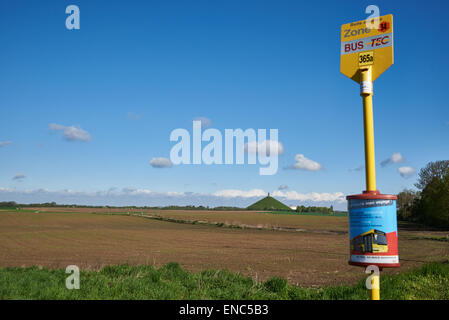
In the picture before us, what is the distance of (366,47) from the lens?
5074 millimetres

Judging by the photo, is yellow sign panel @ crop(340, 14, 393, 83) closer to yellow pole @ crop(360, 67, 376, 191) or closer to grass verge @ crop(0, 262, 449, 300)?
yellow pole @ crop(360, 67, 376, 191)

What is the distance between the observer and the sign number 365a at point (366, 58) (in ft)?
16.4

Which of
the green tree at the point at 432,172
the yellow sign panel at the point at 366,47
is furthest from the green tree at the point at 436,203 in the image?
the yellow sign panel at the point at 366,47

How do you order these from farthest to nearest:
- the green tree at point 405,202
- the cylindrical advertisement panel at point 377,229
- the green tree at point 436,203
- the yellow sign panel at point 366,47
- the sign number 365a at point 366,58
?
the green tree at point 405,202, the green tree at point 436,203, the sign number 365a at point 366,58, the yellow sign panel at point 366,47, the cylindrical advertisement panel at point 377,229

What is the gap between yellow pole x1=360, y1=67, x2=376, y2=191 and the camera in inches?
187

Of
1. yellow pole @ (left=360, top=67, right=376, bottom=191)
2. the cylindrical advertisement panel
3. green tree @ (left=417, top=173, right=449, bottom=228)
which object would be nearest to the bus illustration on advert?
the cylindrical advertisement panel

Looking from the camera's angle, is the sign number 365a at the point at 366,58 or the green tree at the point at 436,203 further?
the green tree at the point at 436,203

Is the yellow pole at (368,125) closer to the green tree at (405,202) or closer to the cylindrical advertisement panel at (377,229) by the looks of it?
the cylindrical advertisement panel at (377,229)

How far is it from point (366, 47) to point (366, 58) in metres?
0.16

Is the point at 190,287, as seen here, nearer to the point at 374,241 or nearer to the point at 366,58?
the point at 374,241

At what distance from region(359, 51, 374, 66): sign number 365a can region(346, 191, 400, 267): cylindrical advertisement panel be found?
1767 mm

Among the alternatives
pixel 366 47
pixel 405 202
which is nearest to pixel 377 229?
pixel 366 47
